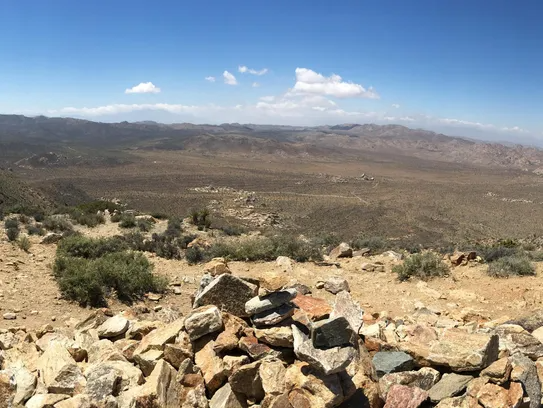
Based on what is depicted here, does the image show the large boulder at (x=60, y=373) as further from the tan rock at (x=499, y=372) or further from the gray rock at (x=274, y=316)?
the tan rock at (x=499, y=372)

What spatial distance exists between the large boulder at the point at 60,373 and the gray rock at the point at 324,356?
9.57 feet

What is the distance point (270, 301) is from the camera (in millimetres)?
6094

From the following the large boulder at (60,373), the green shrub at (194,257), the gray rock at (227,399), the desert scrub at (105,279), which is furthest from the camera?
the green shrub at (194,257)

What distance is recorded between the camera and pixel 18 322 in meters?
8.72

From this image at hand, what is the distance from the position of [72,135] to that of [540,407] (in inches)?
8368

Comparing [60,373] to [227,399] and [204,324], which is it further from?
[227,399]

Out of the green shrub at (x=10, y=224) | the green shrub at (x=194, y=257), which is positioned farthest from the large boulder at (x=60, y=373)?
the green shrub at (x=10, y=224)

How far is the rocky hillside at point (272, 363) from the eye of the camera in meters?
4.93

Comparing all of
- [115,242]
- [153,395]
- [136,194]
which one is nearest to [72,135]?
[136,194]

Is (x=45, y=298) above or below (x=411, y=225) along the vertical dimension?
above

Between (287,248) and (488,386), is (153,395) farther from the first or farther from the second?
(287,248)

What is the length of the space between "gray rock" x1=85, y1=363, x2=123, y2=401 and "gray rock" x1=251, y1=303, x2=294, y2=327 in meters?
2.04

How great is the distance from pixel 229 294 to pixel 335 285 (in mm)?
5782

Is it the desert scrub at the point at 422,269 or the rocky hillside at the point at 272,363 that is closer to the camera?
the rocky hillside at the point at 272,363
